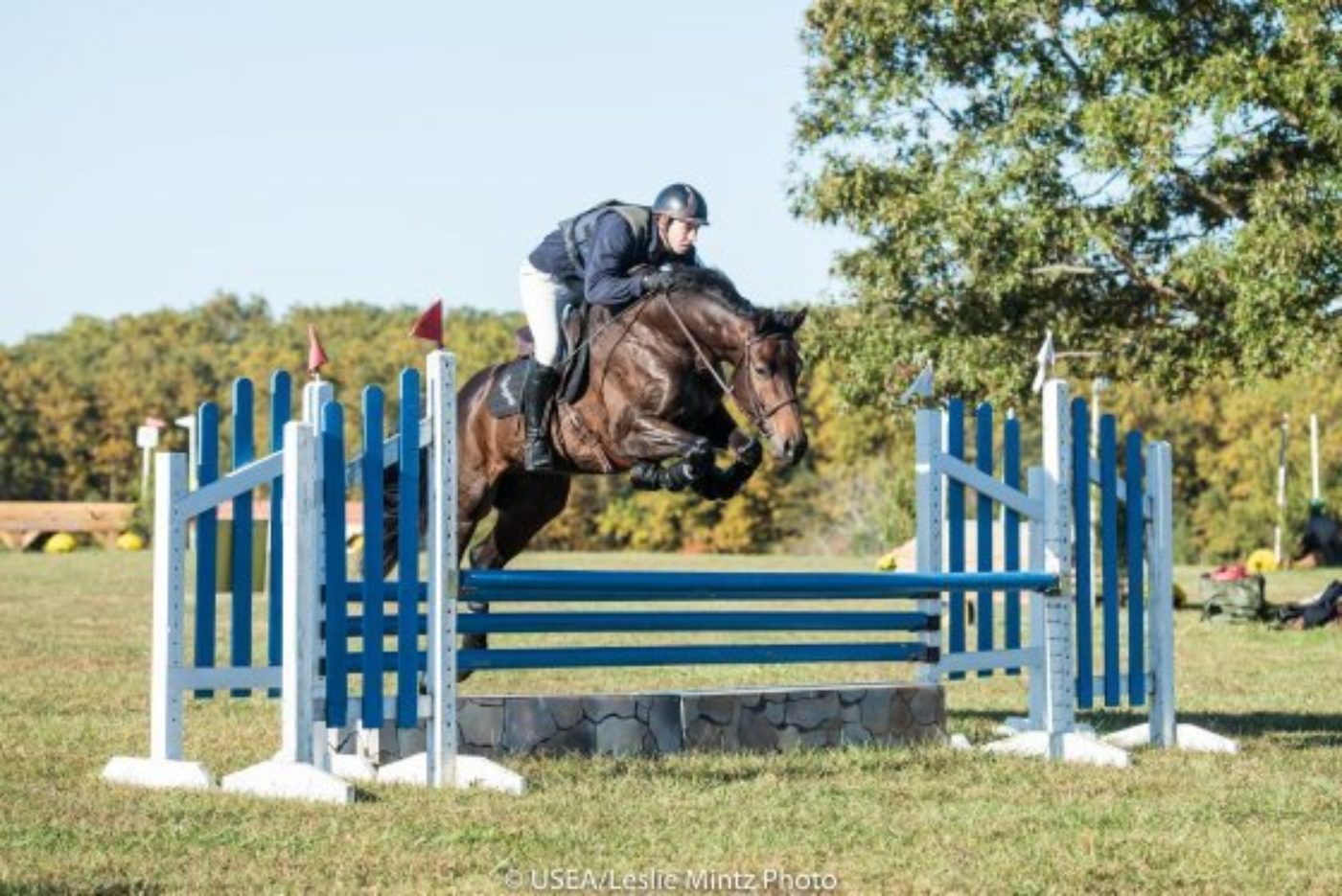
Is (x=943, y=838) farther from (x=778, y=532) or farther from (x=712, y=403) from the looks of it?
(x=778, y=532)

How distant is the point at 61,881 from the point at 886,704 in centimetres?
423

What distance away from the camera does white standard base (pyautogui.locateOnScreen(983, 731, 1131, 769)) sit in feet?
25.5

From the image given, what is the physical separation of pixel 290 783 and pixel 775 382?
89.5 inches

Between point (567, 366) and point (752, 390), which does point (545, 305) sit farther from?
point (752, 390)

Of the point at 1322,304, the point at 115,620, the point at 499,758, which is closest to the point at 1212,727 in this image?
the point at 499,758

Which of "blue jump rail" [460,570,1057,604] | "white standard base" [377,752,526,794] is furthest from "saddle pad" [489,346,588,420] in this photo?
"white standard base" [377,752,526,794]

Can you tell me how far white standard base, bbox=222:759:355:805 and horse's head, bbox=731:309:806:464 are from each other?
2.02 metres

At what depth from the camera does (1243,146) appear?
57.7ft

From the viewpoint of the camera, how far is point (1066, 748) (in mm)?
7934

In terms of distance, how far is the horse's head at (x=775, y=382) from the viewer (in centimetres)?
734

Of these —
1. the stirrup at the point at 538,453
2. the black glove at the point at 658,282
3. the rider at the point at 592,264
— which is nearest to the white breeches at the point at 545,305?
the rider at the point at 592,264

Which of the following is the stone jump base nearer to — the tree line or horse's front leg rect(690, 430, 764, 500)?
horse's front leg rect(690, 430, 764, 500)

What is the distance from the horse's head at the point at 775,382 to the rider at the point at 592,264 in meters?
0.57

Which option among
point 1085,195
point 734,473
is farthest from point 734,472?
point 1085,195
